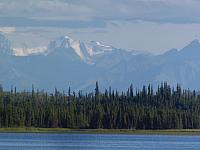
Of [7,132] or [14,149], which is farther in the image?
[7,132]

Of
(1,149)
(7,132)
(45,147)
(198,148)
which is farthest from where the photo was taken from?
(7,132)

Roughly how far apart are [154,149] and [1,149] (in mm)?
26308

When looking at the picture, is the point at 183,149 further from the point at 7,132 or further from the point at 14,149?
the point at 7,132

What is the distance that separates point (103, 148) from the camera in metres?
131

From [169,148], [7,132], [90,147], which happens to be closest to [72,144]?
[90,147]

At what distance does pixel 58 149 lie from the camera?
12394 cm

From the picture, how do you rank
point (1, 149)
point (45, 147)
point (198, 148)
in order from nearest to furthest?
point (1, 149) < point (45, 147) < point (198, 148)

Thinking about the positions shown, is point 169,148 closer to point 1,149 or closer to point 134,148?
point 134,148

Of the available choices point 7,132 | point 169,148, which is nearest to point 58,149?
point 169,148

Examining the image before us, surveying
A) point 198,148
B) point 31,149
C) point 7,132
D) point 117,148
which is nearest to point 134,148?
point 117,148

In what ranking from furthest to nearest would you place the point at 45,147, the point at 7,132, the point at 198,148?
1. the point at 7,132
2. the point at 198,148
3. the point at 45,147

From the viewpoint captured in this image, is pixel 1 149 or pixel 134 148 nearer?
pixel 1 149

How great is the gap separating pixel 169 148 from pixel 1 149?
31614 millimetres

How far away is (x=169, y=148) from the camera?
13638 centimetres
